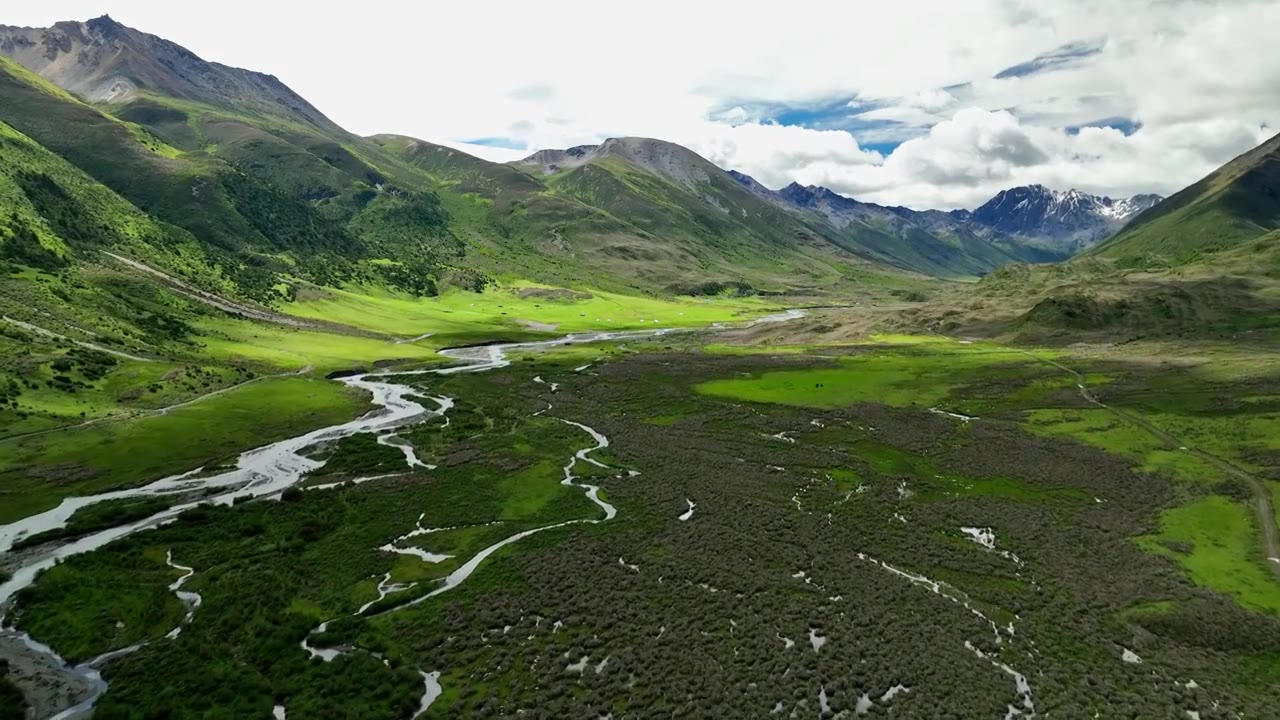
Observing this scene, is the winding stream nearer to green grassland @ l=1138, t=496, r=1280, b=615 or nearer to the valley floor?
the valley floor

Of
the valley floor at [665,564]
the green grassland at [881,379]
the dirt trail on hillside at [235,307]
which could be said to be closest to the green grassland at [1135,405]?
the green grassland at [881,379]

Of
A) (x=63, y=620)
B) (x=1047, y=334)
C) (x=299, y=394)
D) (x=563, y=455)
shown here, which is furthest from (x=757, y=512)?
(x=1047, y=334)

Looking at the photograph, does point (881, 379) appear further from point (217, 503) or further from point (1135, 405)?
point (217, 503)

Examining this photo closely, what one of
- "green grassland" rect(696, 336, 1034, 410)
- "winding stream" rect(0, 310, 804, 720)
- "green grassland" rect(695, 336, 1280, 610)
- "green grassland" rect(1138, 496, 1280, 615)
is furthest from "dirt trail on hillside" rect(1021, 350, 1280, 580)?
"winding stream" rect(0, 310, 804, 720)

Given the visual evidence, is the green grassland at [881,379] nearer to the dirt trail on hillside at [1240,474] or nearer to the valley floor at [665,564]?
the valley floor at [665,564]

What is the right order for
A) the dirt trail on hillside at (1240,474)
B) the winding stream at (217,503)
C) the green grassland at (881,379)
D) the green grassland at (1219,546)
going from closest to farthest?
the winding stream at (217,503)
the green grassland at (1219,546)
the dirt trail on hillside at (1240,474)
the green grassland at (881,379)

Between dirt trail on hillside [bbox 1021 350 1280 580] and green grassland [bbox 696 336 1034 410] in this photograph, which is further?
green grassland [bbox 696 336 1034 410]

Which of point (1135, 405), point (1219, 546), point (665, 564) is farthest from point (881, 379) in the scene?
point (665, 564)
